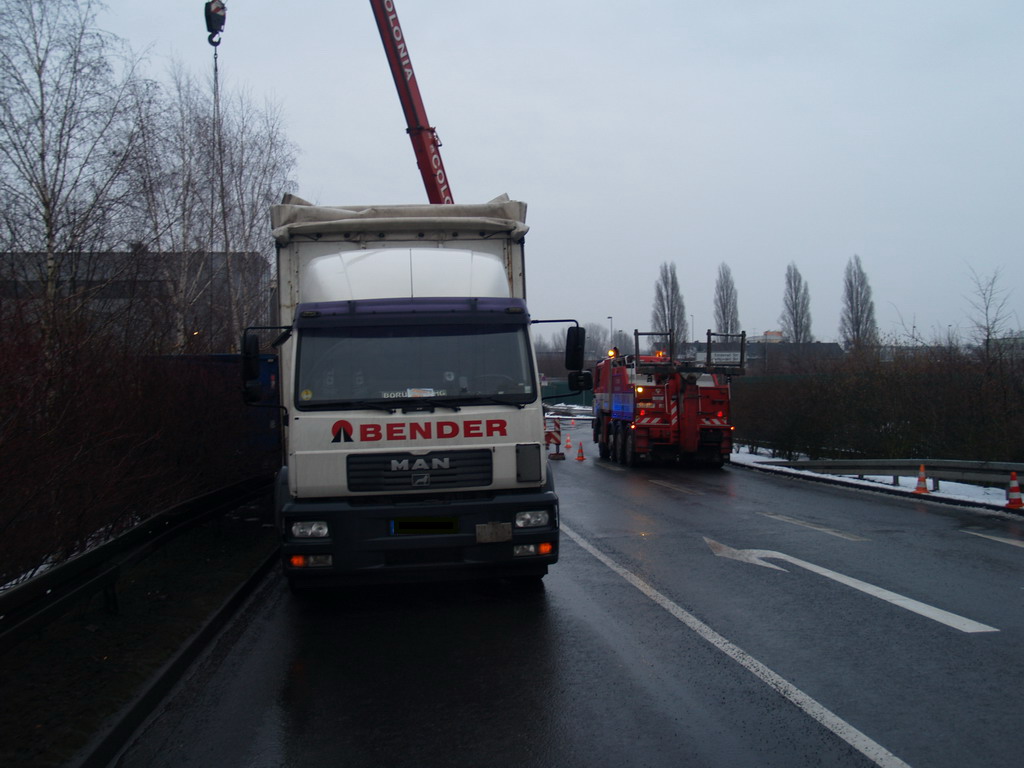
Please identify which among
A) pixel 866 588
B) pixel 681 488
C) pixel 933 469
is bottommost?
pixel 681 488

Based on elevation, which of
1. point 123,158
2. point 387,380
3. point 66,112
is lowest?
point 387,380

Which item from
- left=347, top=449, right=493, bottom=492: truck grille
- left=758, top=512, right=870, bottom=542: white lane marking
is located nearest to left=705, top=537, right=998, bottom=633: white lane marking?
left=758, top=512, right=870, bottom=542: white lane marking

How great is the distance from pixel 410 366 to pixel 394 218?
189cm

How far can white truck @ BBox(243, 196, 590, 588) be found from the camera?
6.84 metres

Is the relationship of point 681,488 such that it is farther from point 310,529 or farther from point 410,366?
point 310,529

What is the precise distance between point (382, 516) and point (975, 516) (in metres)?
10.0

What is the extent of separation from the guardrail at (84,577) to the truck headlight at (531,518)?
314 cm

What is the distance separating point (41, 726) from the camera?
178 inches

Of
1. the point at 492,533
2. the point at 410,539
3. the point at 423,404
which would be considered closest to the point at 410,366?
the point at 423,404

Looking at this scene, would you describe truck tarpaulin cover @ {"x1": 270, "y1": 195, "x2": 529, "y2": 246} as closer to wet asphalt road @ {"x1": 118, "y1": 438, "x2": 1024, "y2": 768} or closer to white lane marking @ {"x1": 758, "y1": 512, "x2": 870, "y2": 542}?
wet asphalt road @ {"x1": 118, "y1": 438, "x2": 1024, "y2": 768}

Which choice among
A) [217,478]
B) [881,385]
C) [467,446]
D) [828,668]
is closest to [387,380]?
[467,446]

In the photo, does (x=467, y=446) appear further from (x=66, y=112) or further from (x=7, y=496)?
(x=66, y=112)

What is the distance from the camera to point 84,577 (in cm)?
616

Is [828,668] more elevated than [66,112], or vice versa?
[66,112]
